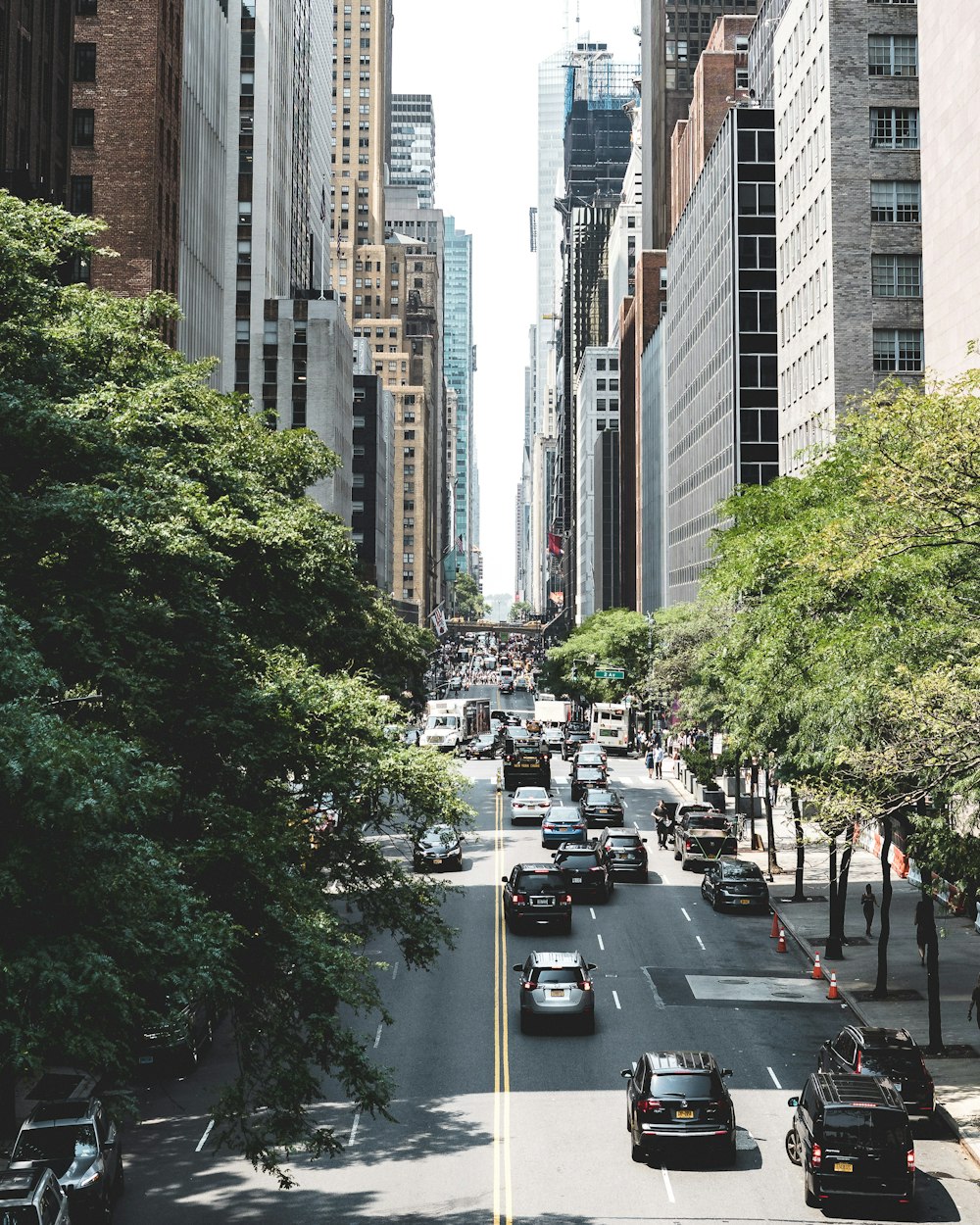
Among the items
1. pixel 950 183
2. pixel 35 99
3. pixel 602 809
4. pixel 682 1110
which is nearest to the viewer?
pixel 682 1110

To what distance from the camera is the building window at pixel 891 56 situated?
70.3 metres

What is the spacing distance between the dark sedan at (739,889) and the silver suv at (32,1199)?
28.0 m

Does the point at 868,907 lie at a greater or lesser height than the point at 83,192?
lesser

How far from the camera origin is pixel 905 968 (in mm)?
35688

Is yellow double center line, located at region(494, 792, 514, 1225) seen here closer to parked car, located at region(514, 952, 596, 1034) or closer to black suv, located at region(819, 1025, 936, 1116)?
parked car, located at region(514, 952, 596, 1034)

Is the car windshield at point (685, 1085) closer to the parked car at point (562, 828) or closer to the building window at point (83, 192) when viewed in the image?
the parked car at point (562, 828)

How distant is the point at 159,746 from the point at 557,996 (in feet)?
38.9

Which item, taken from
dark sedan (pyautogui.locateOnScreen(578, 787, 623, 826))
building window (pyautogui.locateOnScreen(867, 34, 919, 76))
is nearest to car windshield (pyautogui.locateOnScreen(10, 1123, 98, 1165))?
dark sedan (pyautogui.locateOnScreen(578, 787, 623, 826))

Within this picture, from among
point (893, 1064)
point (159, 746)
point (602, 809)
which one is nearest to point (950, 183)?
point (602, 809)

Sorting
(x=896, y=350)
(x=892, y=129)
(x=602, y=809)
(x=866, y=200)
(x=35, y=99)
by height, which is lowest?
(x=602, y=809)

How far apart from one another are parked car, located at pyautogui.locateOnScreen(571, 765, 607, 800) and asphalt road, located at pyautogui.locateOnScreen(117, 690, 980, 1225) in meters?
27.9

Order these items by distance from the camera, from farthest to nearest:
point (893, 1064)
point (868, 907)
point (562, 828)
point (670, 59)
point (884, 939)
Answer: point (670, 59)
point (562, 828)
point (868, 907)
point (884, 939)
point (893, 1064)

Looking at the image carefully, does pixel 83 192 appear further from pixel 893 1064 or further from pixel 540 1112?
pixel 893 1064

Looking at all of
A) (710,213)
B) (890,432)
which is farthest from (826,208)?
(890,432)
